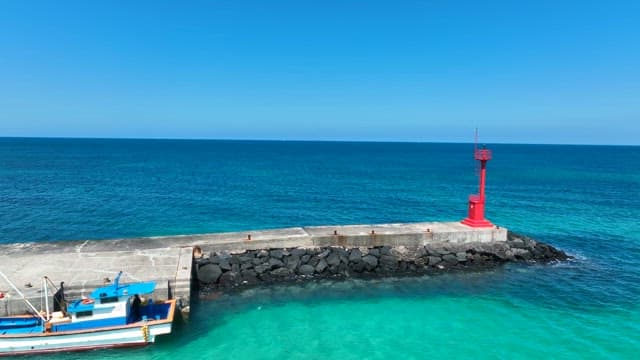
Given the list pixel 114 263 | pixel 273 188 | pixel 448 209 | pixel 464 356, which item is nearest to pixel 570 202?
pixel 448 209

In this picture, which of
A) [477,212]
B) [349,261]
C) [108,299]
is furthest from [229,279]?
[477,212]

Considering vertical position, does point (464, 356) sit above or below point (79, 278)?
below

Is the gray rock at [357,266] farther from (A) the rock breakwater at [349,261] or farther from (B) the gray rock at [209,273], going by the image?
(B) the gray rock at [209,273]

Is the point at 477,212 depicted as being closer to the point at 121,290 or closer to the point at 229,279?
the point at 229,279

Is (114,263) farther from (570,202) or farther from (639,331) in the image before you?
(570,202)

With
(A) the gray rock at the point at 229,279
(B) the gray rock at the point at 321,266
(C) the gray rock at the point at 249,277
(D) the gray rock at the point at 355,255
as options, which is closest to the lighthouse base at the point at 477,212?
(D) the gray rock at the point at 355,255

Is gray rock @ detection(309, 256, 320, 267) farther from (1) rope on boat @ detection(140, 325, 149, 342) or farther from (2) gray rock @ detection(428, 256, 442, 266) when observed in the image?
(1) rope on boat @ detection(140, 325, 149, 342)

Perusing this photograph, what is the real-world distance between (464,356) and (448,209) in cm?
2204

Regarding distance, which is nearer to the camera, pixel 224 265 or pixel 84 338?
pixel 84 338

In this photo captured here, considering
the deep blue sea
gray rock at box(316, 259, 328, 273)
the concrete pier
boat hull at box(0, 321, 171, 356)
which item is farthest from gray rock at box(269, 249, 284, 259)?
boat hull at box(0, 321, 171, 356)

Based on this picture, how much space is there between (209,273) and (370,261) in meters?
6.20

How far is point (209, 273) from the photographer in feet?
49.1

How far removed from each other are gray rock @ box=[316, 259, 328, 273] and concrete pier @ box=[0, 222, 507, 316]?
104 centimetres

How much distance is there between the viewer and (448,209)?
104 feet
